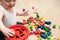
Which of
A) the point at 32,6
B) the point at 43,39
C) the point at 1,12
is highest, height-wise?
the point at 1,12

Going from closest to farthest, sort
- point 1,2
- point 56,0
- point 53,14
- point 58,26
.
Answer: point 1,2 → point 58,26 → point 53,14 → point 56,0

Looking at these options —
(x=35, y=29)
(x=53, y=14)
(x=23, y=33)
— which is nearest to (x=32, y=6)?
(x=53, y=14)

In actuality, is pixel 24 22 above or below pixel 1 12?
below

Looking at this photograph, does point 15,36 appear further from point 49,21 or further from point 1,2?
point 49,21

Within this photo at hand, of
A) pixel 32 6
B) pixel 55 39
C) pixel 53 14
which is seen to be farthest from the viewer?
pixel 32 6

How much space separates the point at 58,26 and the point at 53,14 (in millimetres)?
253

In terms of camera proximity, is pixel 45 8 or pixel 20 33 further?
pixel 45 8

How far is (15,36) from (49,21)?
0.60 m

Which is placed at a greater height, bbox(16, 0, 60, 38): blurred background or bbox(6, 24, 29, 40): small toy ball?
bbox(6, 24, 29, 40): small toy ball

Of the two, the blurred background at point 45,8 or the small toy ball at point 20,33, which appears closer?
the small toy ball at point 20,33

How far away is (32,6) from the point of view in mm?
1807

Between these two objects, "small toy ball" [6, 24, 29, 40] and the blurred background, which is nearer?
"small toy ball" [6, 24, 29, 40]

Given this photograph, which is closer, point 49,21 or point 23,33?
point 23,33

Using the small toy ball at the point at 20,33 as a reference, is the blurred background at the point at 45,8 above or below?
below
